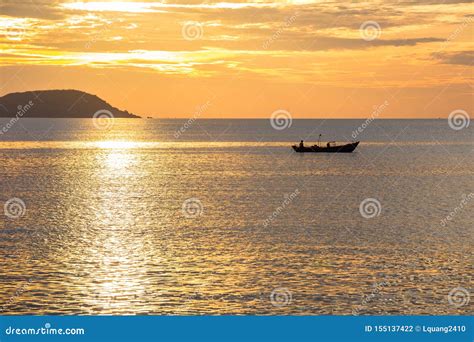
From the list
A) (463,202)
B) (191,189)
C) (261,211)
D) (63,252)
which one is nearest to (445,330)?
(63,252)

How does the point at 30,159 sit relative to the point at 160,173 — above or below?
above

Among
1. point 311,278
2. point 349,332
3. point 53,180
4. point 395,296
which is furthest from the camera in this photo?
point 53,180

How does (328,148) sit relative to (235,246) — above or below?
above

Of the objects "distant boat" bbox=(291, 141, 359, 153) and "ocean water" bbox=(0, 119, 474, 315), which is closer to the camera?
"ocean water" bbox=(0, 119, 474, 315)

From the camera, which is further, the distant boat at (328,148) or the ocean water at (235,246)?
the distant boat at (328,148)

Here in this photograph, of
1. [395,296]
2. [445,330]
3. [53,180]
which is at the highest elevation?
[53,180]

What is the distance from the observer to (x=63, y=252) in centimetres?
5100

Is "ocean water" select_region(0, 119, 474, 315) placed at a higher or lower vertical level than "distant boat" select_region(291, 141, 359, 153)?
lower

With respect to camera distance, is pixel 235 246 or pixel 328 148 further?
pixel 328 148

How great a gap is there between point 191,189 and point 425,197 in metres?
32.1

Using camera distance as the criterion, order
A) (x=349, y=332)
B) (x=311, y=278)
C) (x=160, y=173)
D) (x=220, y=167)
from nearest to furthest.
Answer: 1. (x=349, y=332)
2. (x=311, y=278)
3. (x=160, y=173)
4. (x=220, y=167)

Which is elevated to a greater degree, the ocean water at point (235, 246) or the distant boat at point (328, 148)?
the distant boat at point (328, 148)

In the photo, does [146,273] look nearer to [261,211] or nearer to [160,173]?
[261,211]

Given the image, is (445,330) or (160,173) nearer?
(445,330)
